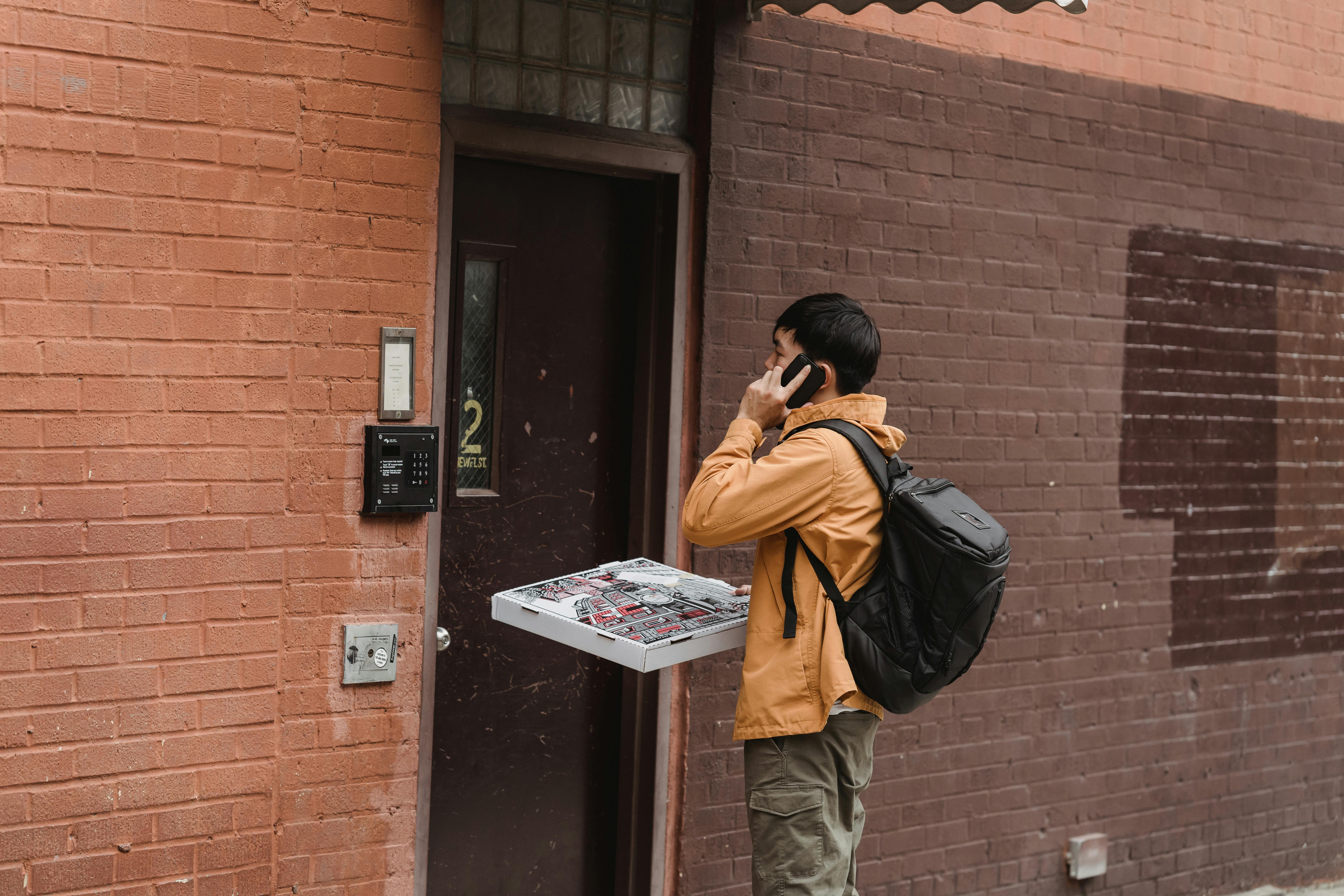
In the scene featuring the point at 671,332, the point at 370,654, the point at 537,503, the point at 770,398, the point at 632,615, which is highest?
the point at 671,332

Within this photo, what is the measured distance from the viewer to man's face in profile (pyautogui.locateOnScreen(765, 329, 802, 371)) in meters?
3.15

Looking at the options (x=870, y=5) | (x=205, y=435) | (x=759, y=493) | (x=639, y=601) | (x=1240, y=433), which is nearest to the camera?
(x=759, y=493)

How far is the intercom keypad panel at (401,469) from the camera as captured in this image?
3.47 meters

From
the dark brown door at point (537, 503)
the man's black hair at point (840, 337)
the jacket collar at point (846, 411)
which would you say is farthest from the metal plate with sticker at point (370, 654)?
the man's black hair at point (840, 337)

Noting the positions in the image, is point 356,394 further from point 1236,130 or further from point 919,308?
point 1236,130

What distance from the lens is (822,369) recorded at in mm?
3070

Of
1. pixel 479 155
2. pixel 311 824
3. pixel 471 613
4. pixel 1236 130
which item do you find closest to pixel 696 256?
pixel 479 155

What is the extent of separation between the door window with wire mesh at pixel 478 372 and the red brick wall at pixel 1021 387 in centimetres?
75

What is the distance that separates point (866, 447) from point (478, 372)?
5.24ft

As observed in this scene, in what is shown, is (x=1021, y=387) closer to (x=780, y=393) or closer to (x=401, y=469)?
(x=780, y=393)

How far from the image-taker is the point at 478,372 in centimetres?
408

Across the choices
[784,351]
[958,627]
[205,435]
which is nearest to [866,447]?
[784,351]

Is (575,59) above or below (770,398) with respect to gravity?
above

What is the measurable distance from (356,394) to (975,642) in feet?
6.17
